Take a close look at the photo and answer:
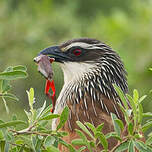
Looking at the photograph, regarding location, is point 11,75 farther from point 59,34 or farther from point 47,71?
point 59,34

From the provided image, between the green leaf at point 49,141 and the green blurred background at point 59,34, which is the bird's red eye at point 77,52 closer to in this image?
the green blurred background at point 59,34

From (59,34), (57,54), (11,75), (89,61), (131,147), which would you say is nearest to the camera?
(131,147)

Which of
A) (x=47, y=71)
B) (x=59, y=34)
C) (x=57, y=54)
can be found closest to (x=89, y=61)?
(x=57, y=54)

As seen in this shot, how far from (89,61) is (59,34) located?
2.88 metres

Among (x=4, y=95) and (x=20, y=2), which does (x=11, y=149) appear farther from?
(x=20, y=2)

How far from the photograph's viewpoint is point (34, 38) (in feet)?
24.0

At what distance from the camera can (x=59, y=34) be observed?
7664 mm

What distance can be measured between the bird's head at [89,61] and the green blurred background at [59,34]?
170 centimetres

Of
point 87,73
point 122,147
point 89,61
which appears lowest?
point 122,147

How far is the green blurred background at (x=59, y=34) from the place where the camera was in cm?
693

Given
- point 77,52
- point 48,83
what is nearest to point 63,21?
point 77,52

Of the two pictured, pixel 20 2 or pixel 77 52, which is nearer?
pixel 77 52

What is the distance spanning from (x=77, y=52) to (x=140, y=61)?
236 centimetres

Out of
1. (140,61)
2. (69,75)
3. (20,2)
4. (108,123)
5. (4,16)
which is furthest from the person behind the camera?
(20,2)
